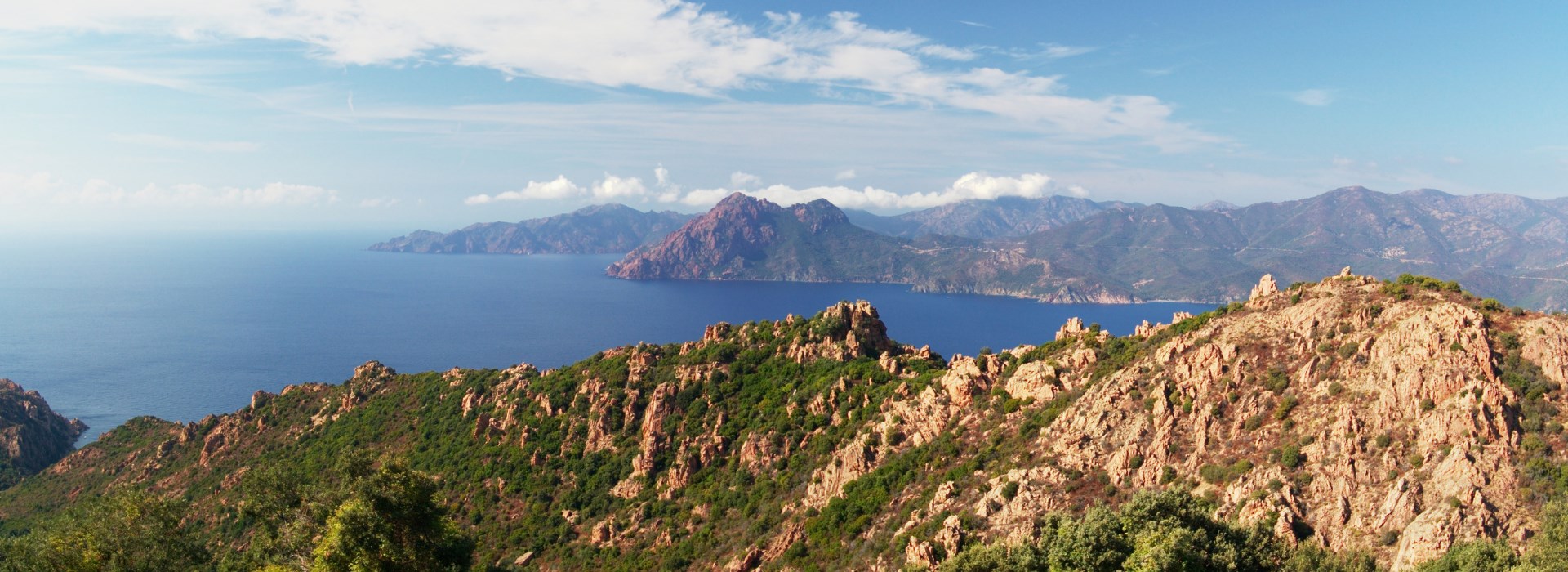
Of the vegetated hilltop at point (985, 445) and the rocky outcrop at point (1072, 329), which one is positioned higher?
the rocky outcrop at point (1072, 329)

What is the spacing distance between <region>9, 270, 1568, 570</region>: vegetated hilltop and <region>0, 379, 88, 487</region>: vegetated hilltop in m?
27.7

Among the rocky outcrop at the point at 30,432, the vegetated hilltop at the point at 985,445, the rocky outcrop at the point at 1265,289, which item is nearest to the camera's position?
the vegetated hilltop at the point at 985,445

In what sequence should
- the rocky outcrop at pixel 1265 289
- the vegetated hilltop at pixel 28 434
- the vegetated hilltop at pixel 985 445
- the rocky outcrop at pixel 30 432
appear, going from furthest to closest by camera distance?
the rocky outcrop at pixel 30 432, the vegetated hilltop at pixel 28 434, the rocky outcrop at pixel 1265 289, the vegetated hilltop at pixel 985 445

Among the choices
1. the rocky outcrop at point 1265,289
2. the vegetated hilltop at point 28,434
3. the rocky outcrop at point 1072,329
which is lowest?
the vegetated hilltop at point 28,434

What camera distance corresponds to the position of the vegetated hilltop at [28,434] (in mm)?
110375

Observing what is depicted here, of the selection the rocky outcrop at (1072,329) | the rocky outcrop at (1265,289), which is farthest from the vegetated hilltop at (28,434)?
the rocky outcrop at (1265,289)

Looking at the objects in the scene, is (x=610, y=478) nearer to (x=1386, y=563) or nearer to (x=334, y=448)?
(x=334, y=448)

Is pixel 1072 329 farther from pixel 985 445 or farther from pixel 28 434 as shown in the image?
pixel 28 434

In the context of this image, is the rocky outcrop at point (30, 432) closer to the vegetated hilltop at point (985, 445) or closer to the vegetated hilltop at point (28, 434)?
the vegetated hilltop at point (28, 434)

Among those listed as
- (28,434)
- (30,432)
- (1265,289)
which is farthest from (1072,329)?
(30,432)

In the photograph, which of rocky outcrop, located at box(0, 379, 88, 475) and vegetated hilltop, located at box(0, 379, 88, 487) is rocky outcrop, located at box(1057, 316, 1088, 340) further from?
rocky outcrop, located at box(0, 379, 88, 475)

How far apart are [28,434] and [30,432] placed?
1439 mm

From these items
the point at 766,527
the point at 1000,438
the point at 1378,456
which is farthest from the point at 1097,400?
the point at 766,527

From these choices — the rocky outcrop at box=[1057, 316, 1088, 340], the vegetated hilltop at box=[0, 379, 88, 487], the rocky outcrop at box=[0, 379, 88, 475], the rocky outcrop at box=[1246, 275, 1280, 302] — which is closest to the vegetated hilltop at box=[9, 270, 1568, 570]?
the rocky outcrop at box=[1057, 316, 1088, 340]
